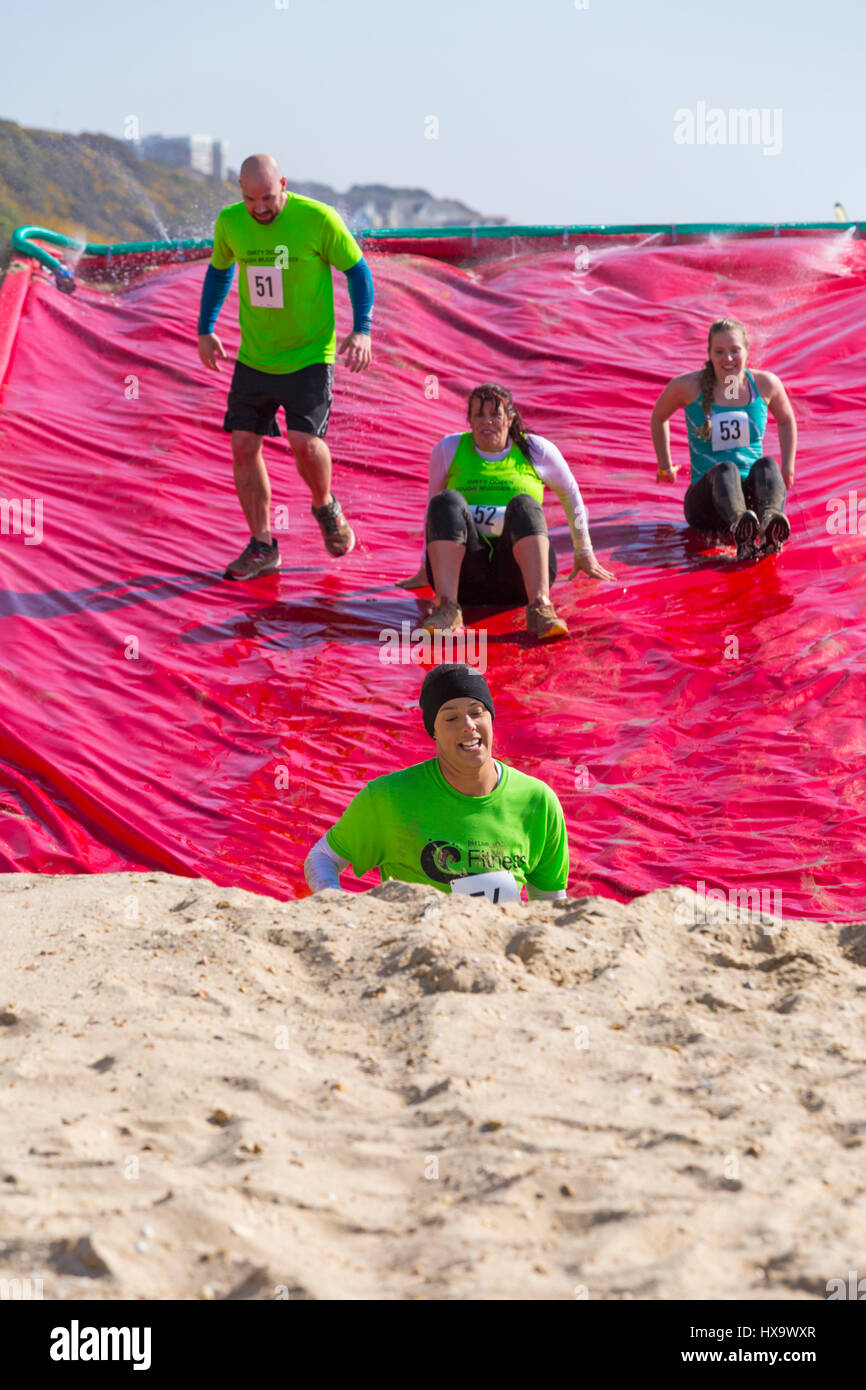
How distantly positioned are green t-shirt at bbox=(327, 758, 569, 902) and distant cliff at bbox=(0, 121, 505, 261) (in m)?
29.6

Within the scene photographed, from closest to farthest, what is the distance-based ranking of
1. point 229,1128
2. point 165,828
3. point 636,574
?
point 229,1128 < point 165,828 < point 636,574

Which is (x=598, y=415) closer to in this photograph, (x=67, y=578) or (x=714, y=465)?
(x=714, y=465)

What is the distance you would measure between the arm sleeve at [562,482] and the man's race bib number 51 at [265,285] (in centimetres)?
107

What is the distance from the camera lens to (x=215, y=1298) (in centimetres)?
166

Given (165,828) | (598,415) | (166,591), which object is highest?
(598,415)

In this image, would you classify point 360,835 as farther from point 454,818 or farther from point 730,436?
point 730,436

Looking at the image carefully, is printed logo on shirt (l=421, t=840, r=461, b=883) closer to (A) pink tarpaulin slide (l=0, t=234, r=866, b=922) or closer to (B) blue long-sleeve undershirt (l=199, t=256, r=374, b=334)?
(A) pink tarpaulin slide (l=0, t=234, r=866, b=922)

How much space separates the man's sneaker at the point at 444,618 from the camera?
14.8 ft

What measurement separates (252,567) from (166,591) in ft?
1.12

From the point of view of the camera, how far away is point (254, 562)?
5.21 meters

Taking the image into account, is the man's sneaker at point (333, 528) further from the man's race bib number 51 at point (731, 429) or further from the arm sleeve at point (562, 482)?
the man's race bib number 51 at point (731, 429)

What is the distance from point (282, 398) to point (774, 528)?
1882mm

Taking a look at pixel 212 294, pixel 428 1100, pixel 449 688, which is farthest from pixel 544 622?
pixel 428 1100
